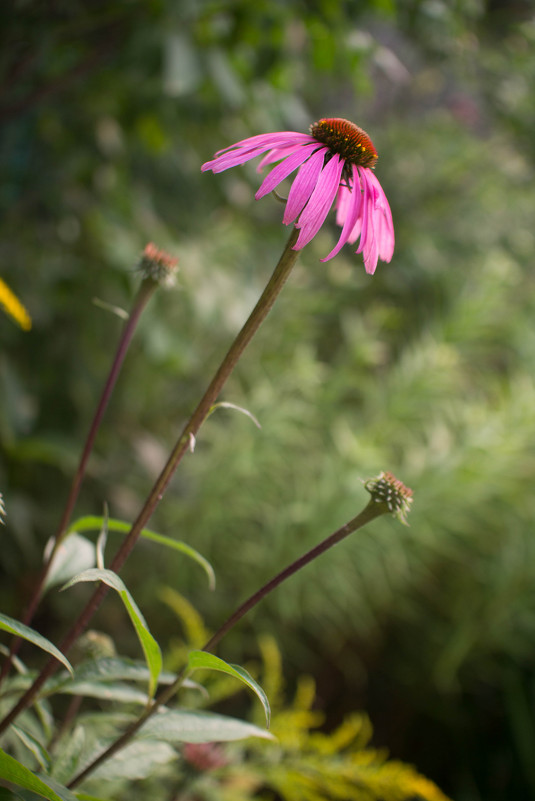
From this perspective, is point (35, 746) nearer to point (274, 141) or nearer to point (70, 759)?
point (70, 759)

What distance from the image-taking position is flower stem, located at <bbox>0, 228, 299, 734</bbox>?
26cm

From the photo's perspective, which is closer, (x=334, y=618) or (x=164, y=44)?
(x=164, y=44)

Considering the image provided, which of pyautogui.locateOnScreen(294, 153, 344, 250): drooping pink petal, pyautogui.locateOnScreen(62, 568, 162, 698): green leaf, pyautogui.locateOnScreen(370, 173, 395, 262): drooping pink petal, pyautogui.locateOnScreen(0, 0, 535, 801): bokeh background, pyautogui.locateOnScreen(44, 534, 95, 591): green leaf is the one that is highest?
pyautogui.locateOnScreen(0, 0, 535, 801): bokeh background

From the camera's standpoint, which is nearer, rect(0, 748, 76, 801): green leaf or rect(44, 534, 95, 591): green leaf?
rect(0, 748, 76, 801): green leaf

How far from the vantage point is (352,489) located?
0.92 m

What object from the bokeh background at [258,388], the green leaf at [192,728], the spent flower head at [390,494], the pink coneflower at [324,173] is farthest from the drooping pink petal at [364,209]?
the bokeh background at [258,388]

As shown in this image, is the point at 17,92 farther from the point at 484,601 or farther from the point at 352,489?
the point at 484,601

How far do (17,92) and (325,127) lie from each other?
2.75ft

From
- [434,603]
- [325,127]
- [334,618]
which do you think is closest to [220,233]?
[334,618]

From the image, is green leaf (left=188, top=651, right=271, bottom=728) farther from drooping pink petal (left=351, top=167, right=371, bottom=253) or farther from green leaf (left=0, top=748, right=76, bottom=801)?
→ drooping pink petal (left=351, top=167, right=371, bottom=253)

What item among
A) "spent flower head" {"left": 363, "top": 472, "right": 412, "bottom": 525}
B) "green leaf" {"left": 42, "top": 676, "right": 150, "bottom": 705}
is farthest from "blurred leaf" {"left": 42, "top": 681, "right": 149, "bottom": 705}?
"spent flower head" {"left": 363, "top": 472, "right": 412, "bottom": 525}

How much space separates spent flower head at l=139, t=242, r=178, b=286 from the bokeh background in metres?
0.46

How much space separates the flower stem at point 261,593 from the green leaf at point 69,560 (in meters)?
0.10

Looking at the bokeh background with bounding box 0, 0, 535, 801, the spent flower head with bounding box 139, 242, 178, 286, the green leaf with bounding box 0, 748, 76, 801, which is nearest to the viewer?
the green leaf with bounding box 0, 748, 76, 801
